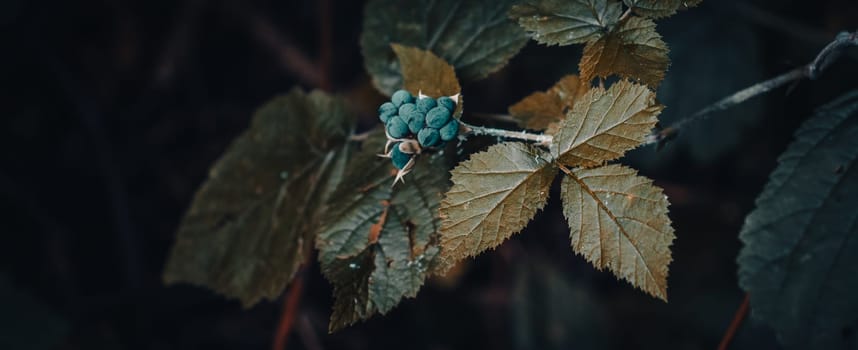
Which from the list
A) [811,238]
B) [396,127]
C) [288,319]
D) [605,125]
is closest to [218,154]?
[288,319]

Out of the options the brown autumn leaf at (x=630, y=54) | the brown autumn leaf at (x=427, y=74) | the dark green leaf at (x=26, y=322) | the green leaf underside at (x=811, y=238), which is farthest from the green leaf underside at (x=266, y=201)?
the green leaf underside at (x=811, y=238)

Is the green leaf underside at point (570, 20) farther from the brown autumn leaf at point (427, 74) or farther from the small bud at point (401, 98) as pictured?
the small bud at point (401, 98)

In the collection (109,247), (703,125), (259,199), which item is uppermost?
(259,199)

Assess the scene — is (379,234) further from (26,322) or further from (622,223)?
(26,322)

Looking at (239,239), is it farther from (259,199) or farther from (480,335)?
(480,335)

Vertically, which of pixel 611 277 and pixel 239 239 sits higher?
pixel 239 239

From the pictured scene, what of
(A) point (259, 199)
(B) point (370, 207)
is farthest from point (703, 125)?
(A) point (259, 199)

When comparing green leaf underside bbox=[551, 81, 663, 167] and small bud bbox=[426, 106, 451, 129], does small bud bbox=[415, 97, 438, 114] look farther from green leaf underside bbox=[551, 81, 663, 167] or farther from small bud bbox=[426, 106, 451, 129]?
green leaf underside bbox=[551, 81, 663, 167]
